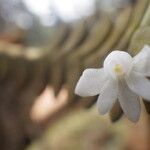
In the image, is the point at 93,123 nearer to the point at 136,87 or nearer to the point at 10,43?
the point at 10,43

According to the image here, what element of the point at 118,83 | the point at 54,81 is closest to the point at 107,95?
the point at 118,83

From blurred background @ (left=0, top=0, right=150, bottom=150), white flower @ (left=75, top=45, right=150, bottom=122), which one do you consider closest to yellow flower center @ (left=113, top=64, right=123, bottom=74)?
white flower @ (left=75, top=45, right=150, bottom=122)

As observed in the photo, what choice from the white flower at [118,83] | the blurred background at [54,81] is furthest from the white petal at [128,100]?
Result: the blurred background at [54,81]

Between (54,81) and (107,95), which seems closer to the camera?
(107,95)

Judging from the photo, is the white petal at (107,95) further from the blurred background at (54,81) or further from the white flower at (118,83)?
the blurred background at (54,81)

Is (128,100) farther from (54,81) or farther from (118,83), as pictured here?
(54,81)

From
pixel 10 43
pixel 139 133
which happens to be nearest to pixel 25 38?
pixel 10 43

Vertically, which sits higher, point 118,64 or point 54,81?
point 54,81
